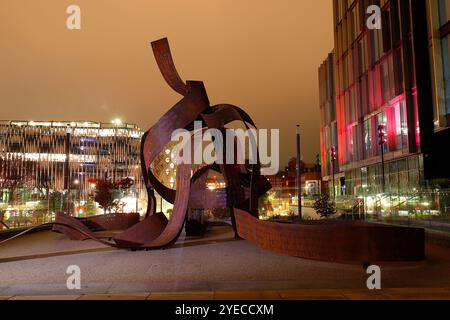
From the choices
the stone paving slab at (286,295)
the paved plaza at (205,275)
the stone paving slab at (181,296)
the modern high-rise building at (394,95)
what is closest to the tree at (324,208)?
the modern high-rise building at (394,95)

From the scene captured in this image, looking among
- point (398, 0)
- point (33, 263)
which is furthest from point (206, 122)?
point (398, 0)

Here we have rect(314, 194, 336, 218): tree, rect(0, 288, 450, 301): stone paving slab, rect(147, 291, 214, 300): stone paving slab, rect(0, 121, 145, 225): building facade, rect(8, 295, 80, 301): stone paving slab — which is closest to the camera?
rect(0, 288, 450, 301): stone paving slab

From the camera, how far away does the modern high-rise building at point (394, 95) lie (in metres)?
26.8

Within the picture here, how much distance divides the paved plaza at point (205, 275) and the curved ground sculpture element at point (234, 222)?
36cm

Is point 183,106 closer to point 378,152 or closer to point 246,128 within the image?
point 246,128

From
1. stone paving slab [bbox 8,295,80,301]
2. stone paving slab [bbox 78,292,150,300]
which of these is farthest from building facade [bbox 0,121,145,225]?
stone paving slab [bbox 78,292,150,300]

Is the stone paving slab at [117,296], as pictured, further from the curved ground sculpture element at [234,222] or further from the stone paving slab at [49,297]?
the curved ground sculpture element at [234,222]

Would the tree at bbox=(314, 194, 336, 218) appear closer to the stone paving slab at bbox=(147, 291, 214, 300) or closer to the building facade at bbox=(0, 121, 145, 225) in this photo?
the stone paving slab at bbox=(147, 291, 214, 300)

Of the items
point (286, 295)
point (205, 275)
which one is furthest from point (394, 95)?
point (286, 295)

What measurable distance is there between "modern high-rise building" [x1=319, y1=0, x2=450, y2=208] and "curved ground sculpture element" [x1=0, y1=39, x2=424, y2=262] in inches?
431

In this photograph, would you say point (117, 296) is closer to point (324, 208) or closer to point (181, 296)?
point (181, 296)

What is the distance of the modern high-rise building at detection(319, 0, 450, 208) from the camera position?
26.8m
